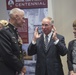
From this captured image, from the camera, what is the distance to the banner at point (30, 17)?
4199 millimetres

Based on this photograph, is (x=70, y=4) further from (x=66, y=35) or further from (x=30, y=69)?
(x=30, y=69)

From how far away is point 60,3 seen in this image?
431 centimetres

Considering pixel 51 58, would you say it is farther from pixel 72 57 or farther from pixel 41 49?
pixel 72 57

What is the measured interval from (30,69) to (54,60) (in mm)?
734

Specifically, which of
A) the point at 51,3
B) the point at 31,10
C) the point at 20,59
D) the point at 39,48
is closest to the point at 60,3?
the point at 51,3

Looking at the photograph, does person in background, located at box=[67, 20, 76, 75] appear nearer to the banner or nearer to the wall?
the wall

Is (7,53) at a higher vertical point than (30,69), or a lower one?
higher

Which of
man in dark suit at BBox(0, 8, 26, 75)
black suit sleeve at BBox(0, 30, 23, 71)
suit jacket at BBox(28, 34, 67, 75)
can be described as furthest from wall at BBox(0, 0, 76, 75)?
black suit sleeve at BBox(0, 30, 23, 71)

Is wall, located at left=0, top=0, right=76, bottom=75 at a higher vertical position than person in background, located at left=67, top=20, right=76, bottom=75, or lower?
higher

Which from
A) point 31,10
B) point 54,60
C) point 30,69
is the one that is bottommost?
point 30,69

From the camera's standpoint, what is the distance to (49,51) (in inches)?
145

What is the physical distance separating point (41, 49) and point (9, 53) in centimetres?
79

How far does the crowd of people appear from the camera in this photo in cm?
315

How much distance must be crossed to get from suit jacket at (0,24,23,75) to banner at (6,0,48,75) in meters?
1.05
